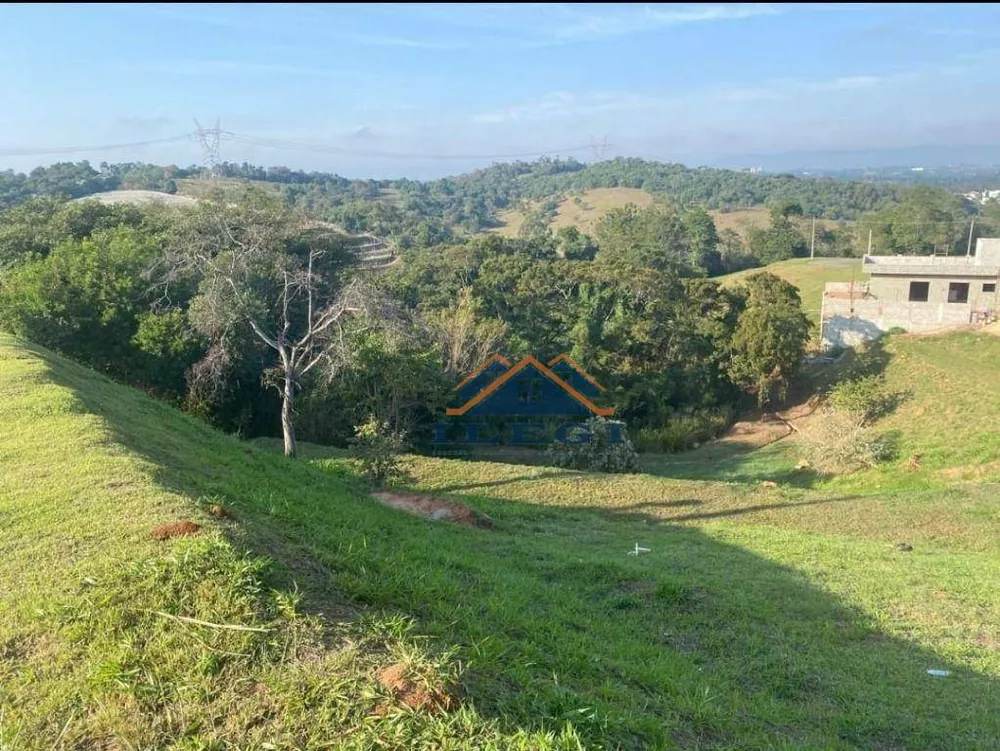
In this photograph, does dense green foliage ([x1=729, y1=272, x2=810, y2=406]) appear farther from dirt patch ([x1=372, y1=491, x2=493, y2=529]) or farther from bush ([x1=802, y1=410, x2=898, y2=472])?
dirt patch ([x1=372, y1=491, x2=493, y2=529])

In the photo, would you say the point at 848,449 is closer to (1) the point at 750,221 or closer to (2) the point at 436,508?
(2) the point at 436,508

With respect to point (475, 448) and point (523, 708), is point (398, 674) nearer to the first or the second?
point (523, 708)

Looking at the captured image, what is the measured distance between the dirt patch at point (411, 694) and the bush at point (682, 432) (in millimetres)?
17766

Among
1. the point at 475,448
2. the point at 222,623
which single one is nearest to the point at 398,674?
the point at 222,623

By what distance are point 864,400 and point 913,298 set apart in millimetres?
10517

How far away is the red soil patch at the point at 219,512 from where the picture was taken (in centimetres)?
441

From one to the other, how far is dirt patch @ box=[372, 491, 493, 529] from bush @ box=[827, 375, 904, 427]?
47.1ft

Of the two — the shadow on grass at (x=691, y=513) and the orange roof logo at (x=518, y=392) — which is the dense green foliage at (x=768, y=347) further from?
the shadow on grass at (x=691, y=513)

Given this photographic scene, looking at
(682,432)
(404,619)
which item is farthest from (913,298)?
Answer: (404,619)

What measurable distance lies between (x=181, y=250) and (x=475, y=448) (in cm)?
895

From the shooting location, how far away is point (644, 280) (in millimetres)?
24859

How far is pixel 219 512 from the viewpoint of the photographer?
14.7ft

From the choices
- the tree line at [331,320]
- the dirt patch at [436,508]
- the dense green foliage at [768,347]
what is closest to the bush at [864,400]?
the dense green foliage at [768,347]

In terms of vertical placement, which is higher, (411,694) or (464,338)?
(411,694)
